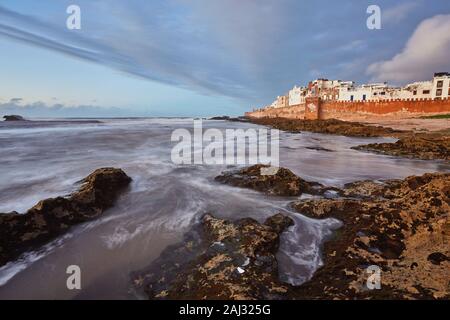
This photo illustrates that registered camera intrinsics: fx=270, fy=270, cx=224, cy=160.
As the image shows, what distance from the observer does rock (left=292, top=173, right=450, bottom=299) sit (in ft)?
8.91

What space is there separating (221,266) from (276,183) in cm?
369

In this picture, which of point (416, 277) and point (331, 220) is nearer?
point (416, 277)

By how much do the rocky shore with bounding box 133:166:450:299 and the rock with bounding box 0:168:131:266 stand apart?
76.8 inches

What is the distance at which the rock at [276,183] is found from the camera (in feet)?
20.8

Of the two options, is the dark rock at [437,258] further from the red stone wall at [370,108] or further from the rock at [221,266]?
the red stone wall at [370,108]

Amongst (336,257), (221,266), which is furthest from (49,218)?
(336,257)

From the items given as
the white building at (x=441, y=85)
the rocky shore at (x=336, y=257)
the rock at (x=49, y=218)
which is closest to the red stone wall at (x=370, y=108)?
the white building at (x=441, y=85)

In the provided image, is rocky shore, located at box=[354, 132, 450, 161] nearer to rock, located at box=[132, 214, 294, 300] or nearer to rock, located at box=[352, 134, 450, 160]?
rock, located at box=[352, 134, 450, 160]

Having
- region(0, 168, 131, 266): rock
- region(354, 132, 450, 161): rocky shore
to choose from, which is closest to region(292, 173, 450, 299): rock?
region(0, 168, 131, 266): rock
